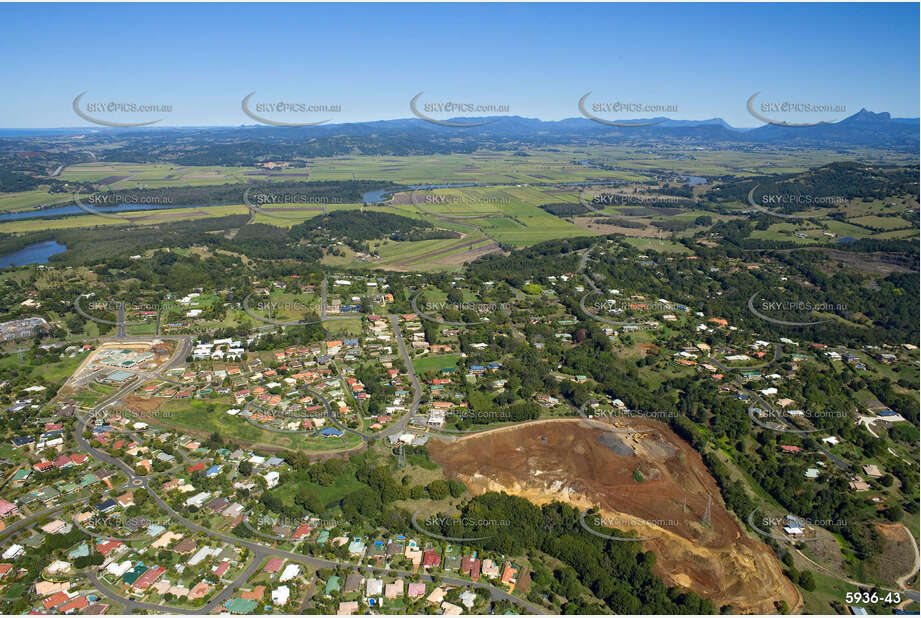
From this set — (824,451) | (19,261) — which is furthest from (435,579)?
(19,261)

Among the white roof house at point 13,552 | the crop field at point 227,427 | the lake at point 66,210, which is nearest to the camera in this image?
the white roof house at point 13,552

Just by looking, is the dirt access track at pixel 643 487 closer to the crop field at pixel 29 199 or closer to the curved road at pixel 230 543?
the curved road at pixel 230 543

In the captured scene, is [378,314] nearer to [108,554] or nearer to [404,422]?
[404,422]

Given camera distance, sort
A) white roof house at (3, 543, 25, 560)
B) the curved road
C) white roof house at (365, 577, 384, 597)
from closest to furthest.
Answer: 1. the curved road
2. white roof house at (365, 577, 384, 597)
3. white roof house at (3, 543, 25, 560)

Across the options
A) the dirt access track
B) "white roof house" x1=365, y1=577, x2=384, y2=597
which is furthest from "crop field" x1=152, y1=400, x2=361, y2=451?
"white roof house" x1=365, y1=577, x2=384, y2=597

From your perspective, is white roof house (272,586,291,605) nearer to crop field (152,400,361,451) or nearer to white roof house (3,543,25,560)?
crop field (152,400,361,451)

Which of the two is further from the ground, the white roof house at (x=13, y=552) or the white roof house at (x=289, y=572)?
the white roof house at (x=13, y=552)

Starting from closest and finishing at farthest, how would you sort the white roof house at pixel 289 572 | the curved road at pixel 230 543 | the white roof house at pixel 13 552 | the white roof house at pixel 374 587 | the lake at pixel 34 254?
the curved road at pixel 230 543, the white roof house at pixel 374 587, the white roof house at pixel 289 572, the white roof house at pixel 13 552, the lake at pixel 34 254

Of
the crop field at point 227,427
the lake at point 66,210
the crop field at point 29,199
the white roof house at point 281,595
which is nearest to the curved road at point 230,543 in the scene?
the white roof house at point 281,595

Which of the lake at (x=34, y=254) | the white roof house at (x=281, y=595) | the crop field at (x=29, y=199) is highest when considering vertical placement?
the crop field at (x=29, y=199)

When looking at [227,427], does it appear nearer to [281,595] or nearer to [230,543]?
[230,543]
